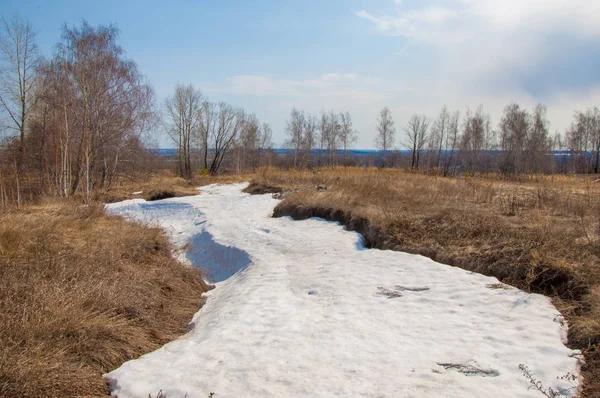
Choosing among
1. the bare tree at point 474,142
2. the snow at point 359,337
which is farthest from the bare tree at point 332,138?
the snow at point 359,337

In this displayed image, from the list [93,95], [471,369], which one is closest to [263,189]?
[93,95]

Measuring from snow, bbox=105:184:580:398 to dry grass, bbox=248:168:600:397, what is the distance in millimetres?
288

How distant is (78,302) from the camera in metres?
3.75

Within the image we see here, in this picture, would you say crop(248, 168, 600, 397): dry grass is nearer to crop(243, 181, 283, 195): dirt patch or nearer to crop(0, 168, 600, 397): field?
crop(0, 168, 600, 397): field

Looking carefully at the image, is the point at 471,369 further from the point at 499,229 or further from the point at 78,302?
the point at 499,229

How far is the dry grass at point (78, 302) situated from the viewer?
281 centimetres

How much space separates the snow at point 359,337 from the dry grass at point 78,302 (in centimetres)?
31

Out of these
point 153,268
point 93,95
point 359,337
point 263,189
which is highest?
point 93,95

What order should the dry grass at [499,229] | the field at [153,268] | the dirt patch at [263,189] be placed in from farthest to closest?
the dirt patch at [263,189], the dry grass at [499,229], the field at [153,268]

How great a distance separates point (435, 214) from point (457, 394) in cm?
554

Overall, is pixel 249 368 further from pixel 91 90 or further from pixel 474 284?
pixel 91 90

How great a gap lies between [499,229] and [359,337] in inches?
160

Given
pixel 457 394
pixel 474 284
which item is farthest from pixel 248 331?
pixel 474 284

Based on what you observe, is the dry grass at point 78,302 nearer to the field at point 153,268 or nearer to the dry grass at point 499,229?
the field at point 153,268
